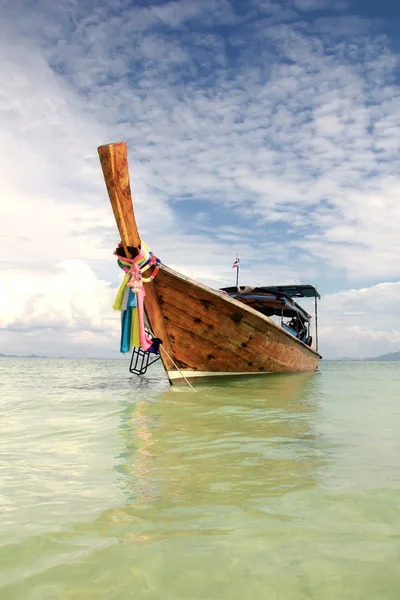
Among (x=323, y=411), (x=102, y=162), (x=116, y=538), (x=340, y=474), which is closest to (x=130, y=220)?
(x=102, y=162)

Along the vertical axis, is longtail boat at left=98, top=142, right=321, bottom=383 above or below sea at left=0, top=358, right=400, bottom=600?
above

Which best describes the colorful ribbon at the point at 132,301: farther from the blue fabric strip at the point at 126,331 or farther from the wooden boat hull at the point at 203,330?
the wooden boat hull at the point at 203,330

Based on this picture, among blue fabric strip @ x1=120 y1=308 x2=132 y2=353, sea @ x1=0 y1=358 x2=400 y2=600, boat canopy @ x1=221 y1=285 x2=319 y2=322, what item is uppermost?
boat canopy @ x1=221 y1=285 x2=319 y2=322

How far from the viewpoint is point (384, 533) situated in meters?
2.10

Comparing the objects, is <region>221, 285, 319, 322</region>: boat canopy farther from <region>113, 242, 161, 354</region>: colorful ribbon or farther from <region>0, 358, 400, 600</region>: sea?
<region>0, 358, 400, 600</region>: sea

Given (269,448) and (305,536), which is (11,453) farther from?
(305,536)

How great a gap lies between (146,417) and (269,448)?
7.69 feet

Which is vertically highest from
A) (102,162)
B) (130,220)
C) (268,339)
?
(102,162)

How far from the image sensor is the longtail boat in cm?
702

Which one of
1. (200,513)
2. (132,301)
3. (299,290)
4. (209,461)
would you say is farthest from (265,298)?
(200,513)

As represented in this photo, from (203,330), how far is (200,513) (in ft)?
25.5

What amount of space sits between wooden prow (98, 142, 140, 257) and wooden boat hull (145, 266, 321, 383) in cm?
173

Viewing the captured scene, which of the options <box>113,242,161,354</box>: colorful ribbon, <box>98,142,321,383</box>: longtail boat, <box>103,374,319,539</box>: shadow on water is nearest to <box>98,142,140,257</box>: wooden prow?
<box>98,142,321,383</box>: longtail boat

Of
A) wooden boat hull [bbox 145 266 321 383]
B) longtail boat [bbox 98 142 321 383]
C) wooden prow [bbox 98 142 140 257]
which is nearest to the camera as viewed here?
wooden prow [bbox 98 142 140 257]
